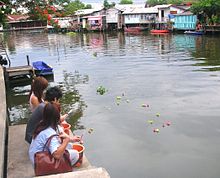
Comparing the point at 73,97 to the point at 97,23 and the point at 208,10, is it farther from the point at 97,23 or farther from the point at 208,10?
the point at 97,23

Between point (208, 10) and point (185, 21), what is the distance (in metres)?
8.04

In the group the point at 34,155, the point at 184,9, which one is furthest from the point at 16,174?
the point at 184,9

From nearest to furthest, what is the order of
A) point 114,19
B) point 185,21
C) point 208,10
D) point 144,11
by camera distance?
point 208,10
point 185,21
point 144,11
point 114,19

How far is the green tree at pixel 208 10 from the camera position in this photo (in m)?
44.8

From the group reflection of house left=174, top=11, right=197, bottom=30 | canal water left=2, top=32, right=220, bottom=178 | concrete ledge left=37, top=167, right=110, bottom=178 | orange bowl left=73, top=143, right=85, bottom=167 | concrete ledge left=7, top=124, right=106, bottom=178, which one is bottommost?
canal water left=2, top=32, right=220, bottom=178

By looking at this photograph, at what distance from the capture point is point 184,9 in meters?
59.0

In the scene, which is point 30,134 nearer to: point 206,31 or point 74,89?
point 74,89

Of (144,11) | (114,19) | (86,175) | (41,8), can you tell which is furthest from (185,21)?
(86,175)

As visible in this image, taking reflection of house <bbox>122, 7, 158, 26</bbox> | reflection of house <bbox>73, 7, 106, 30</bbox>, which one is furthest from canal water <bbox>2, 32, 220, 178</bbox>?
reflection of house <bbox>73, 7, 106, 30</bbox>

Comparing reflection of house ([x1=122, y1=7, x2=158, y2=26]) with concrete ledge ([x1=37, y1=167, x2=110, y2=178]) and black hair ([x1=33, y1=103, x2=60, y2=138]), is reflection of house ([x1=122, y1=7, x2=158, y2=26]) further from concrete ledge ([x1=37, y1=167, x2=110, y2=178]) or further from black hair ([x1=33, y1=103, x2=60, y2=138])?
concrete ledge ([x1=37, y1=167, x2=110, y2=178])

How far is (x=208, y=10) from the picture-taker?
4681 centimetres

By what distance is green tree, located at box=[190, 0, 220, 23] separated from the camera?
147 feet

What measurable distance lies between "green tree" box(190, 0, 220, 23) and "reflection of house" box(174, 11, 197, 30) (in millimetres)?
2623

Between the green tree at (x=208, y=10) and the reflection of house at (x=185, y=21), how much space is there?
8.60ft
